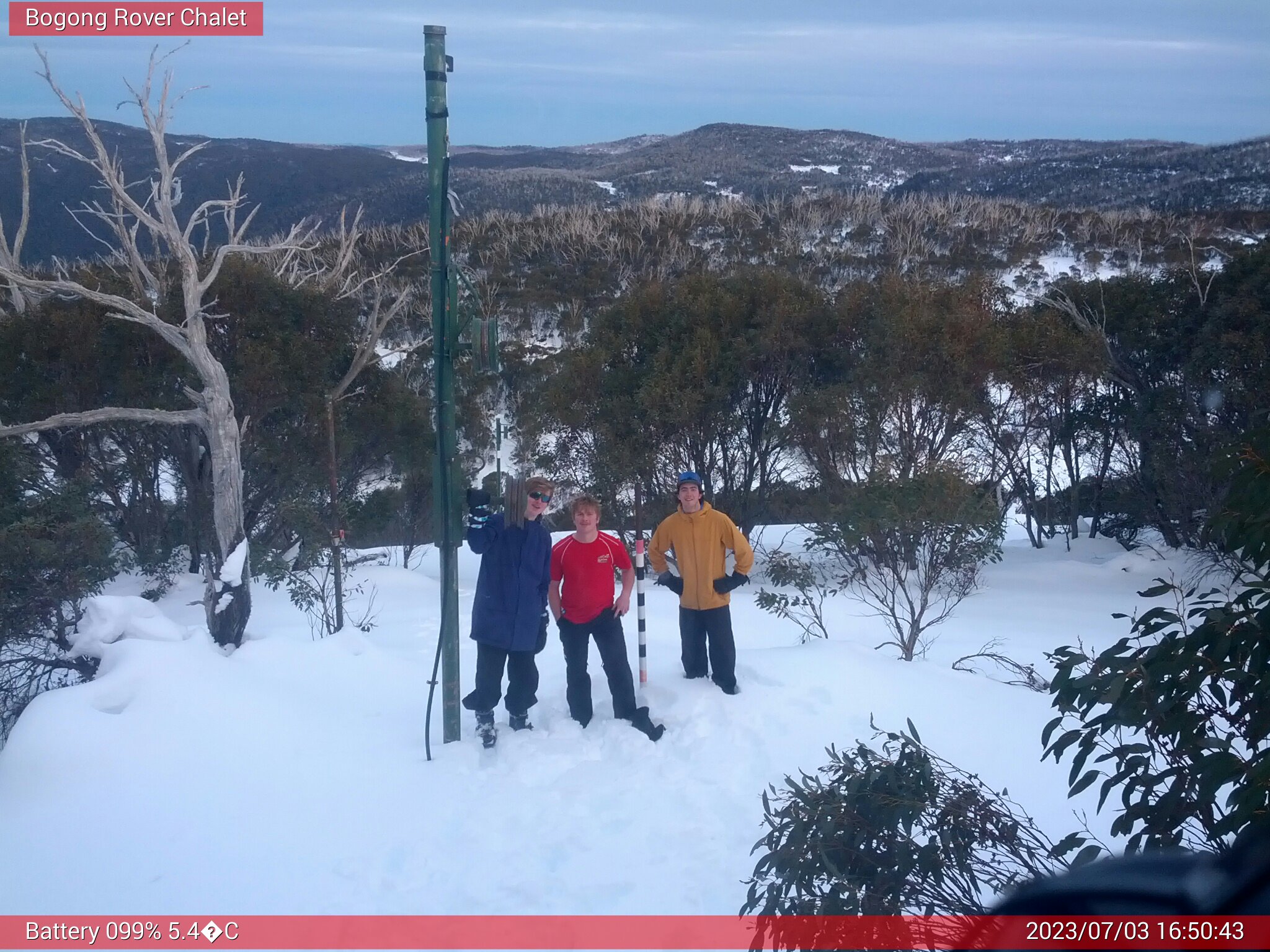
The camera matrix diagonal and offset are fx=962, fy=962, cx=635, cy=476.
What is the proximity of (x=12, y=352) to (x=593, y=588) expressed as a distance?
36.7ft

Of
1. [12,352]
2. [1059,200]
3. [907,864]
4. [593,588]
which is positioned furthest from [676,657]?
[1059,200]

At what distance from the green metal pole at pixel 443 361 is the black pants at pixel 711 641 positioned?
4.69 ft

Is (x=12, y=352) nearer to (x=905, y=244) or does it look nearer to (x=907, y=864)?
(x=907, y=864)

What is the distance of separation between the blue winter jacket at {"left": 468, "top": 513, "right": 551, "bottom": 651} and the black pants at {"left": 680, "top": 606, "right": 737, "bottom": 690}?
1.02 meters

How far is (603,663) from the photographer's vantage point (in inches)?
216

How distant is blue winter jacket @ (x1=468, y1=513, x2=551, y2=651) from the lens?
5.15 meters

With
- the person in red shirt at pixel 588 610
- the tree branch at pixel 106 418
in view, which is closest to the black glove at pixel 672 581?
the person in red shirt at pixel 588 610

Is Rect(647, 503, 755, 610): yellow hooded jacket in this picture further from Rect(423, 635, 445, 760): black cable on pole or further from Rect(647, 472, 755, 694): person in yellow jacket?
Rect(423, 635, 445, 760): black cable on pole

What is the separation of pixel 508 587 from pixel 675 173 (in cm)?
4971

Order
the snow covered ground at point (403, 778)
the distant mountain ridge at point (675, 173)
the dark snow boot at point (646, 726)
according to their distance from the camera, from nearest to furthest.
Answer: the snow covered ground at point (403, 778) → the dark snow boot at point (646, 726) → the distant mountain ridge at point (675, 173)

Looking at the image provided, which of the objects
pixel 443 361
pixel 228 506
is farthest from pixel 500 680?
pixel 228 506

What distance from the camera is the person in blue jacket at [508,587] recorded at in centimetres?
512

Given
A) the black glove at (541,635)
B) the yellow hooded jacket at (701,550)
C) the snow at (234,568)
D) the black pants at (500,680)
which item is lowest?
the snow at (234,568)

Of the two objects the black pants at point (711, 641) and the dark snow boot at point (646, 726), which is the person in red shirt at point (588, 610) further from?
the black pants at point (711, 641)
